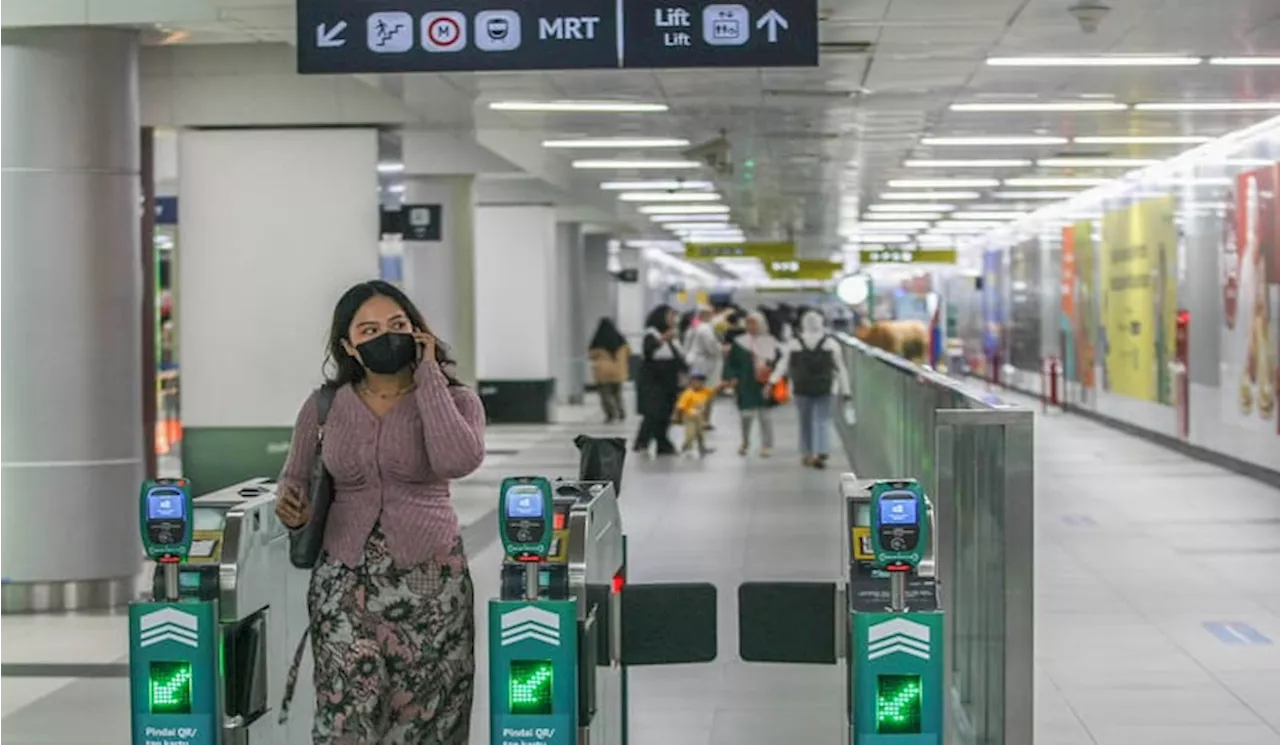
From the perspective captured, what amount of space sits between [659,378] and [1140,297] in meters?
7.70

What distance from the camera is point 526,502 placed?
18.8ft

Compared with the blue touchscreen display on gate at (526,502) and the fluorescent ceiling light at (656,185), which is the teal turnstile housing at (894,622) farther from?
the fluorescent ceiling light at (656,185)

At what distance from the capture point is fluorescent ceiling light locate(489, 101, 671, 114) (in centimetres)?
1645

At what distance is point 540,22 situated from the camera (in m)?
9.35

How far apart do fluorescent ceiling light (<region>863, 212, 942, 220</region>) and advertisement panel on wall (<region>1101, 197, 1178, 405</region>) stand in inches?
250

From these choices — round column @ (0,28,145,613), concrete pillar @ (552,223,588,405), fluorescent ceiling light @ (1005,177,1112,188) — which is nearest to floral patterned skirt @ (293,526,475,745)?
round column @ (0,28,145,613)

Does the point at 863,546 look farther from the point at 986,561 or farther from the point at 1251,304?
the point at 1251,304

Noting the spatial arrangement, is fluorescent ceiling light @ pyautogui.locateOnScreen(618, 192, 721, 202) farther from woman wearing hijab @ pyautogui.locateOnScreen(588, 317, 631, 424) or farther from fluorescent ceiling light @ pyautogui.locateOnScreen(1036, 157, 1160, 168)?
fluorescent ceiling light @ pyautogui.locateOnScreen(1036, 157, 1160, 168)

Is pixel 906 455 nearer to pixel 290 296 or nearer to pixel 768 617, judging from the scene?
pixel 290 296

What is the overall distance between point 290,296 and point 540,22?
21.9ft

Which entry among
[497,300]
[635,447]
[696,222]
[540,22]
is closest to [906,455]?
[540,22]

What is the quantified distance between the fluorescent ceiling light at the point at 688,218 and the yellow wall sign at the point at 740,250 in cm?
525

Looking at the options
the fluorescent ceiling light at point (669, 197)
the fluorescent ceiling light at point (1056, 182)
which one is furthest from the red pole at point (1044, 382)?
the fluorescent ceiling light at point (669, 197)

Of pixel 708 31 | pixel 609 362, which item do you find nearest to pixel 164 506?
pixel 708 31
